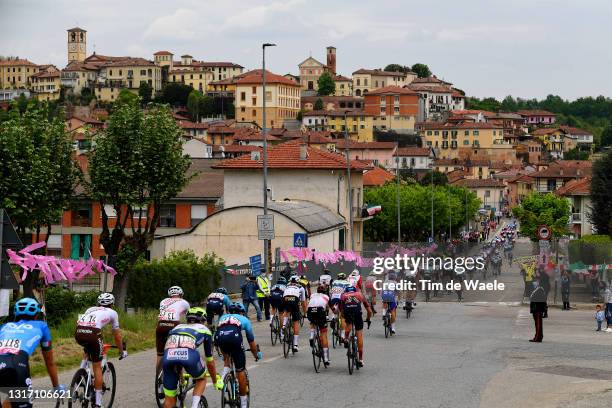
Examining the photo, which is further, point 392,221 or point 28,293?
point 392,221

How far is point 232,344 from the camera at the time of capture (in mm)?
14859

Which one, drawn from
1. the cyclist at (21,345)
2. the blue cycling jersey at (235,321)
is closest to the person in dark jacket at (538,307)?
the blue cycling jersey at (235,321)

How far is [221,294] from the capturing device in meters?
17.2

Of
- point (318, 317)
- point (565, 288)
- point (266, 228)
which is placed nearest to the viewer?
point (318, 317)

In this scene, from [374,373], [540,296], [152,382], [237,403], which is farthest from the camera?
[540,296]

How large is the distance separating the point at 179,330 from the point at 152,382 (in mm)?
5634


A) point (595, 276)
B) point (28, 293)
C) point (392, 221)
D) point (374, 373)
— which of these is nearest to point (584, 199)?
point (392, 221)

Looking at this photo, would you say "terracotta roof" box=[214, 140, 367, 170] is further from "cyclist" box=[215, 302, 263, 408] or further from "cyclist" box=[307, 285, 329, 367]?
"cyclist" box=[215, 302, 263, 408]

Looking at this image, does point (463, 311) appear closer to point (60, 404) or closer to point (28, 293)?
point (28, 293)

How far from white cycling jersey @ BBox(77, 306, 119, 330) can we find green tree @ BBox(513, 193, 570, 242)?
367ft

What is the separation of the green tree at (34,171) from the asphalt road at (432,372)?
41.2ft

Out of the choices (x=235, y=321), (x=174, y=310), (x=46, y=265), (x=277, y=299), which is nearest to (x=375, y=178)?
(x=46, y=265)

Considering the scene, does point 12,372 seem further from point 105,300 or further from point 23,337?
point 105,300

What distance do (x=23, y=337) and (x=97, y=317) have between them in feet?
8.89
